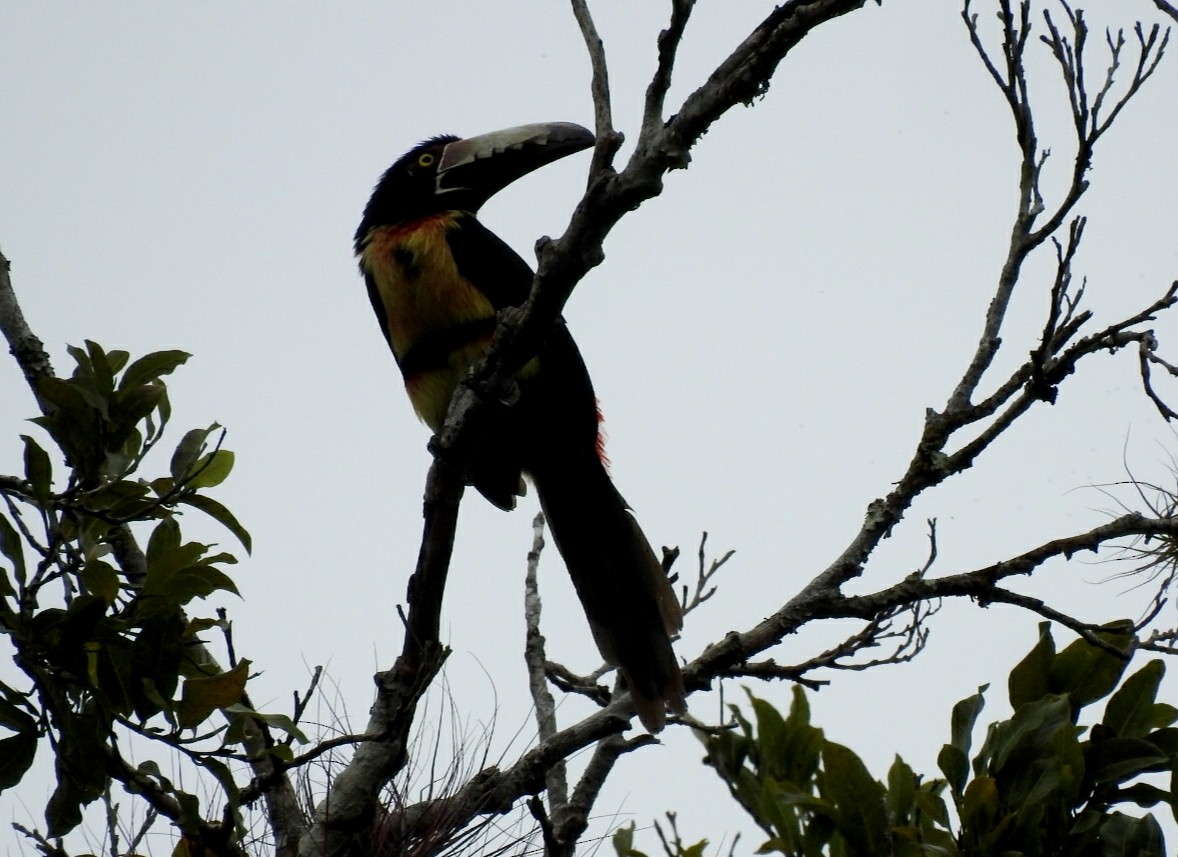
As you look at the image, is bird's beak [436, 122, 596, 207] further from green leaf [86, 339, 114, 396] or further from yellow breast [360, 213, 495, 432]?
green leaf [86, 339, 114, 396]

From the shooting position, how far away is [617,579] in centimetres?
444

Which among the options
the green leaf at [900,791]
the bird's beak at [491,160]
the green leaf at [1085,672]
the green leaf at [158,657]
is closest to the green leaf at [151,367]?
the green leaf at [158,657]

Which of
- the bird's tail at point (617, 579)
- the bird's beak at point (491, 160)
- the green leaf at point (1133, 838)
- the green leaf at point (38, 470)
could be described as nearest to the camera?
the green leaf at point (1133, 838)

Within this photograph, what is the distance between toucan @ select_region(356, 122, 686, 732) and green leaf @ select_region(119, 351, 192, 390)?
1.45 metres

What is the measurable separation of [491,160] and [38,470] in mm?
3040

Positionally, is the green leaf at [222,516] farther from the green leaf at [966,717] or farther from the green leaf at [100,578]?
the green leaf at [966,717]

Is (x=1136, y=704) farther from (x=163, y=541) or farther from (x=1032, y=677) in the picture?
(x=163, y=541)

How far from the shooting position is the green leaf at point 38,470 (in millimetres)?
2740

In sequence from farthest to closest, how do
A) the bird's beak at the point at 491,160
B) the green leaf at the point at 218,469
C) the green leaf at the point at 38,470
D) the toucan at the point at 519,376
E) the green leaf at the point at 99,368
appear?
the bird's beak at the point at 491,160, the toucan at the point at 519,376, the green leaf at the point at 218,469, the green leaf at the point at 99,368, the green leaf at the point at 38,470

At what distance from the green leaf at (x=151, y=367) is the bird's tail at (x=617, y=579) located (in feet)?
5.44

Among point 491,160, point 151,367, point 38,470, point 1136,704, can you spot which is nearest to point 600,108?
point 151,367

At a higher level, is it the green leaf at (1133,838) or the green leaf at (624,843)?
the green leaf at (624,843)

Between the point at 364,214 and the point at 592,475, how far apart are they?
70.9 inches

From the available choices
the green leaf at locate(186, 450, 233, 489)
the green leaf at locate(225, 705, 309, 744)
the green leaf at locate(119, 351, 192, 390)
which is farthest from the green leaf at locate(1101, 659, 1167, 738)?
the green leaf at locate(119, 351, 192, 390)
